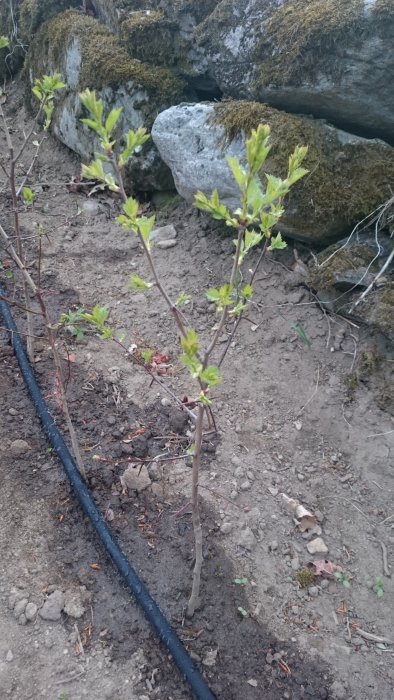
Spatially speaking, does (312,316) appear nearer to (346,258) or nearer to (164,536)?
(346,258)

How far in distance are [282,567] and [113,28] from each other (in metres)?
5.37

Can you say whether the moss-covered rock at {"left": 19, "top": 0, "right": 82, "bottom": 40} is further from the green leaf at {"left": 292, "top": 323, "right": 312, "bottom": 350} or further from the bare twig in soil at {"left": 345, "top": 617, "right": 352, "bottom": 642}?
the bare twig in soil at {"left": 345, "top": 617, "right": 352, "bottom": 642}

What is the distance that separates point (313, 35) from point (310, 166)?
3.01ft

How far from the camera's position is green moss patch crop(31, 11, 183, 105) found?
505cm

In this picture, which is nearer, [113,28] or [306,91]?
[306,91]

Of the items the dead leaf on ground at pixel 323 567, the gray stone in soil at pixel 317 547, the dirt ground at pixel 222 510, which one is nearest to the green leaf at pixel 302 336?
the dirt ground at pixel 222 510

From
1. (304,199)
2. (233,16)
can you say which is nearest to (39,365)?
(304,199)

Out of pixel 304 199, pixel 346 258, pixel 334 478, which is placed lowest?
pixel 334 478

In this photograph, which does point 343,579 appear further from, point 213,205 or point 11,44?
point 11,44

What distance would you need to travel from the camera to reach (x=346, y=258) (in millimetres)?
3740

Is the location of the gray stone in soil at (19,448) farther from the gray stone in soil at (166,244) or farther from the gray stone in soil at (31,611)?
the gray stone in soil at (166,244)

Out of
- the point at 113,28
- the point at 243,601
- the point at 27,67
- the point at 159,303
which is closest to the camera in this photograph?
the point at 243,601

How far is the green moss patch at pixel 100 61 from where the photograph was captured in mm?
5051

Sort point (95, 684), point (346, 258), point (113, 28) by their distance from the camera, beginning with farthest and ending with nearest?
point (113, 28) → point (346, 258) → point (95, 684)
